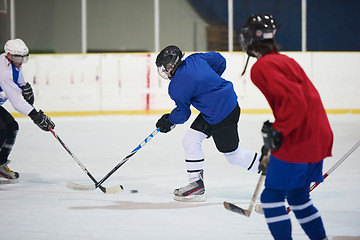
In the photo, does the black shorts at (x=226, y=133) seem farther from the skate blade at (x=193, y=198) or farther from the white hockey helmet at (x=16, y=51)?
the white hockey helmet at (x=16, y=51)

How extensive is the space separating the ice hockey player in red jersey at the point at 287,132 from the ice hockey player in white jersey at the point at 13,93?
2.12 meters

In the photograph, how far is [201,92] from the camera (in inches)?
144

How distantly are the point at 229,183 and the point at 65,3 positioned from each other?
295 inches

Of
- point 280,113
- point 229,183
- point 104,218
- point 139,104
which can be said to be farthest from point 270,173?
point 139,104

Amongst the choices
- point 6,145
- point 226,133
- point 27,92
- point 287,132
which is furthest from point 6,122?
point 287,132

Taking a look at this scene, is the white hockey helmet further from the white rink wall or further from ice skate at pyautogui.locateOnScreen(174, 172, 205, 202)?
the white rink wall

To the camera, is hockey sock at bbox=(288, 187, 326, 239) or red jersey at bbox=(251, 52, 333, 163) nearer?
red jersey at bbox=(251, 52, 333, 163)

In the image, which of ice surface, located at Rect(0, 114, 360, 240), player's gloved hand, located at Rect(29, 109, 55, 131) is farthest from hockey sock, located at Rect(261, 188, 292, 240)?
player's gloved hand, located at Rect(29, 109, 55, 131)

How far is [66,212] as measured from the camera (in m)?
3.52

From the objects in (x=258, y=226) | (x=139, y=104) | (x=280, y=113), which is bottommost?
(x=139, y=104)

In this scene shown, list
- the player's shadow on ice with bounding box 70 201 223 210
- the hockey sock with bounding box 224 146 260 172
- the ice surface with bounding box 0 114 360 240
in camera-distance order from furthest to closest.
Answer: the hockey sock with bounding box 224 146 260 172 → the player's shadow on ice with bounding box 70 201 223 210 → the ice surface with bounding box 0 114 360 240

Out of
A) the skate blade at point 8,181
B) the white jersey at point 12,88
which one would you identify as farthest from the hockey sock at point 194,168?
Result: the skate blade at point 8,181

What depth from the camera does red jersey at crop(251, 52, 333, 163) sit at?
2.27 m

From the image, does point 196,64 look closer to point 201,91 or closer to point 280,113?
point 201,91
